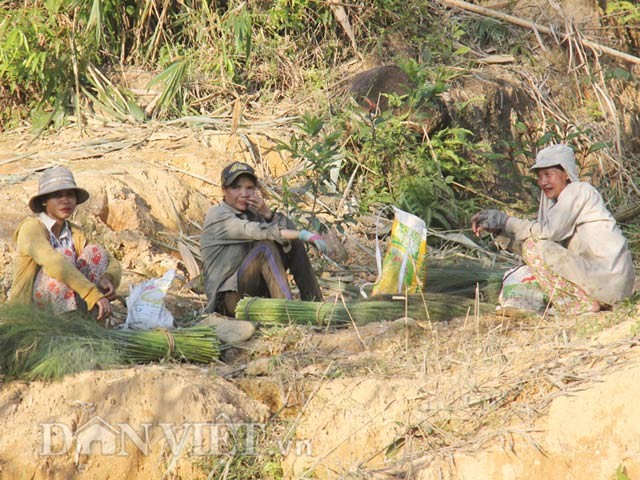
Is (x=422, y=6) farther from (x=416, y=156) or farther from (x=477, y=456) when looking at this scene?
(x=477, y=456)

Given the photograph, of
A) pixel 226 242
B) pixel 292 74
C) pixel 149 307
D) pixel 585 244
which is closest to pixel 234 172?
pixel 226 242

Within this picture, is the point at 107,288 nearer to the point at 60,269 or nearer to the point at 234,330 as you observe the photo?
the point at 60,269

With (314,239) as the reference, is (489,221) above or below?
above

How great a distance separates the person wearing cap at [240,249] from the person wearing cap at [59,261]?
0.77 m

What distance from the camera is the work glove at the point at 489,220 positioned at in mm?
5485

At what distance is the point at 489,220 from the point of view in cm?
549

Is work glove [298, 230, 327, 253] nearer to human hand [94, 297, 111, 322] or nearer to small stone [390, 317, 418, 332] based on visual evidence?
small stone [390, 317, 418, 332]

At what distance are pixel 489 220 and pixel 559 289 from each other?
0.54m

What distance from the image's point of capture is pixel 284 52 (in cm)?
927

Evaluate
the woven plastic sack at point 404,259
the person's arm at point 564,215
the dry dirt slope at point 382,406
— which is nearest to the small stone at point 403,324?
the dry dirt slope at point 382,406

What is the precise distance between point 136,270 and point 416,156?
2.94 m

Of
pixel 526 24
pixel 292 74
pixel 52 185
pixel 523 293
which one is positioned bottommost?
pixel 292 74

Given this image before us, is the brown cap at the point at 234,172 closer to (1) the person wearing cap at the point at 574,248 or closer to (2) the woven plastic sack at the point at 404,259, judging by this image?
(2) the woven plastic sack at the point at 404,259

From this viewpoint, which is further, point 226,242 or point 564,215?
point 226,242
